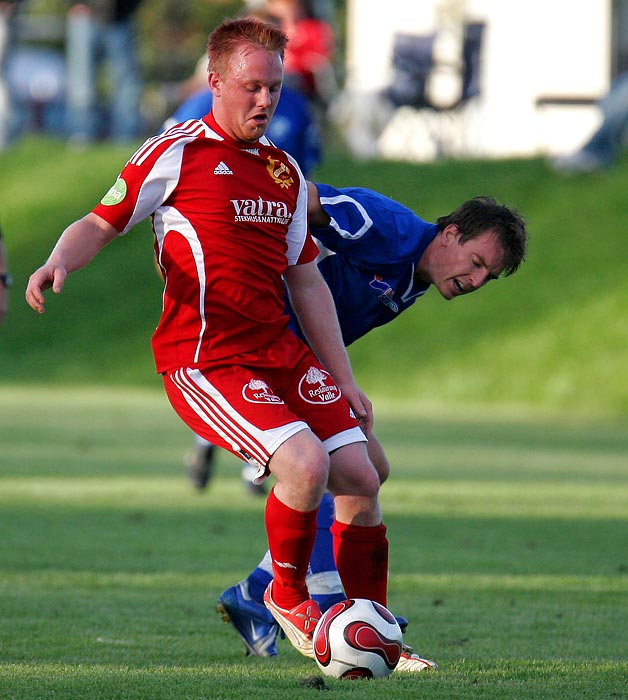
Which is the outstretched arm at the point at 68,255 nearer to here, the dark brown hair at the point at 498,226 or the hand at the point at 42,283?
the hand at the point at 42,283

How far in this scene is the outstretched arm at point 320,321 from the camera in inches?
201

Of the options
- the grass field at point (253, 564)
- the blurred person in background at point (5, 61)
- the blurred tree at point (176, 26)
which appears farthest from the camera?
the blurred tree at point (176, 26)

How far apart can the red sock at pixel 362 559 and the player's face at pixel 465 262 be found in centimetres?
84

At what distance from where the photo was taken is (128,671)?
185 inches

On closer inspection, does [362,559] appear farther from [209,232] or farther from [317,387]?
[209,232]

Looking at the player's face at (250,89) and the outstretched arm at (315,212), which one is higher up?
the player's face at (250,89)

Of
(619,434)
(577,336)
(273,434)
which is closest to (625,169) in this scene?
(577,336)

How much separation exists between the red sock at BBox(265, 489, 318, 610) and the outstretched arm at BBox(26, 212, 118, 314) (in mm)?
918

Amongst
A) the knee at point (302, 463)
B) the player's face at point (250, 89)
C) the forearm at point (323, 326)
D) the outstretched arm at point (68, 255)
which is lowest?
the knee at point (302, 463)

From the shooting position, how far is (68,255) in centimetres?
459

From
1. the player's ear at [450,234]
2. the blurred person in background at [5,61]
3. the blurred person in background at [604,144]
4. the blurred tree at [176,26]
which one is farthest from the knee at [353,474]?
the blurred tree at [176,26]

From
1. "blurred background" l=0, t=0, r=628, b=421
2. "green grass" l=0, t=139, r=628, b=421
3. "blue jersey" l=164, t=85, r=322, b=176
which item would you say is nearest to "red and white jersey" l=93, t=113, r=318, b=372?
"blurred background" l=0, t=0, r=628, b=421

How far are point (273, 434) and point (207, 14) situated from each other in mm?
49023

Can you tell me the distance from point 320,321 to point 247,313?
334 millimetres
